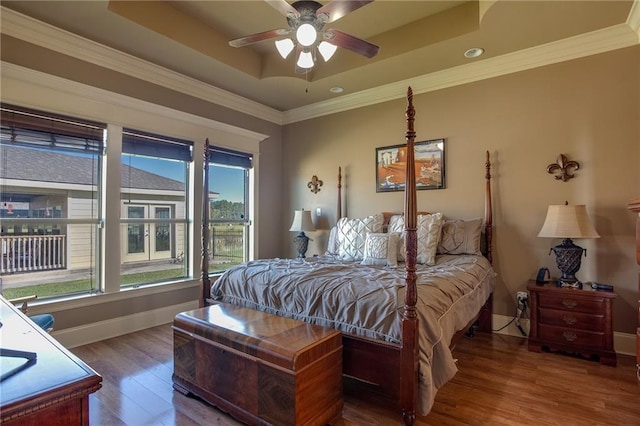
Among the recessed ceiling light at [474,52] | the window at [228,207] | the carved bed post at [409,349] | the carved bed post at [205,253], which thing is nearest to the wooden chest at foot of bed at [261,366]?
the carved bed post at [409,349]

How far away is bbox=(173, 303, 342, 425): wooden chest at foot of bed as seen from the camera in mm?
1678

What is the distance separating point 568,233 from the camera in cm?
277

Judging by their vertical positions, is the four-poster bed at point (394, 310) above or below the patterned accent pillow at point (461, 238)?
below

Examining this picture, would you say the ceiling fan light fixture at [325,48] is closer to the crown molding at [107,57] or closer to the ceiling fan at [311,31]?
the ceiling fan at [311,31]

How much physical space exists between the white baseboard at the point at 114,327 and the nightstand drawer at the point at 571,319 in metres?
3.70

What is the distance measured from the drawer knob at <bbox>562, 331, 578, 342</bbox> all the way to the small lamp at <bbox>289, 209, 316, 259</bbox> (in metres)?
2.93

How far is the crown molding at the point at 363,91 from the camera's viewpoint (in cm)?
282

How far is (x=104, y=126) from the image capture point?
328 cm

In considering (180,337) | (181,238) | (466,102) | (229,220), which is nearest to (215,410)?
(180,337)

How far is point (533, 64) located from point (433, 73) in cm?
96

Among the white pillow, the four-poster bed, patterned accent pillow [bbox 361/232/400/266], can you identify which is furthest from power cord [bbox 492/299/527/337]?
the white pillow

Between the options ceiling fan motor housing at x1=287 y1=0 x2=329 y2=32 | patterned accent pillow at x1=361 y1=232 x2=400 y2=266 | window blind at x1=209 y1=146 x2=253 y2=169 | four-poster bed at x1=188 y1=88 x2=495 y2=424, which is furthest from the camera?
A: window blind at x1=209 y1=146 x2=253 y2=169

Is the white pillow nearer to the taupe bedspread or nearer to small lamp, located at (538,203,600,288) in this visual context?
the taupe bedspread

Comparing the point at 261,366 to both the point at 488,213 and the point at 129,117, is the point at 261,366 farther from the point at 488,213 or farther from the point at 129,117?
the point at 129,117
